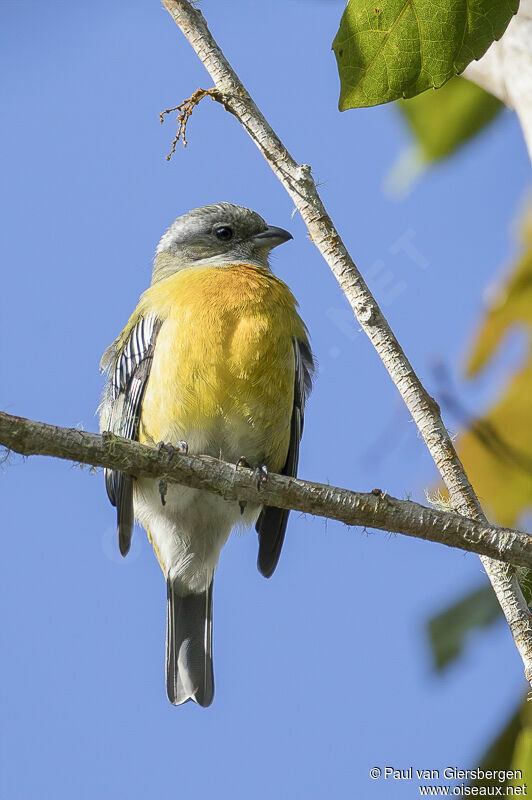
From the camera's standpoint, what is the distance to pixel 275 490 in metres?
2.92

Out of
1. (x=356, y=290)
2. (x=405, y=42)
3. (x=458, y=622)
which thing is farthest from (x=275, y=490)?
(x=458, y=622)

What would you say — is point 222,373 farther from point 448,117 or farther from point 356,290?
point 448,117

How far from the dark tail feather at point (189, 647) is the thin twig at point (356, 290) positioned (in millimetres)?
2543

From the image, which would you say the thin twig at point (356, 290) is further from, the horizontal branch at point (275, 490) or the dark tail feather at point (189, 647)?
the dark tail feather at point (189, 647)

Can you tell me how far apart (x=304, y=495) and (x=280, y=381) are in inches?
64.7

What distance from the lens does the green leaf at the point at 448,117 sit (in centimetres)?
462

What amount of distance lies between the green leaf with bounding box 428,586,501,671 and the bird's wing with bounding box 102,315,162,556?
171 cm

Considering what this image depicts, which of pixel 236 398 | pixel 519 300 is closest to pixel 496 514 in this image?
pixel 519 300

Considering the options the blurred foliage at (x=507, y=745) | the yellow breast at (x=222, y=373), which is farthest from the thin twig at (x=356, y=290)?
the yellow breast at (x=222, y=373)

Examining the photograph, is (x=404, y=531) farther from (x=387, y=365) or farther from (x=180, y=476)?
(x=180, y=476)

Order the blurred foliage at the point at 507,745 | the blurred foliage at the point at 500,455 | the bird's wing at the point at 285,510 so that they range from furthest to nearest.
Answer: the bird's wing at the point at 285,510 → the blurred foliage at the point at 500,455 → the blurred foliage at the point at 507,745

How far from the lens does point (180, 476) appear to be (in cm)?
295

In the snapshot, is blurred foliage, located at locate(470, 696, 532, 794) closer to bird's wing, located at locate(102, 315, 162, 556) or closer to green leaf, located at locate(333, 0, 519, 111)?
bird's wing, located at locate(102, 315, 162, 556)

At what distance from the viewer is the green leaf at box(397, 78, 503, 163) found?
4.62m
